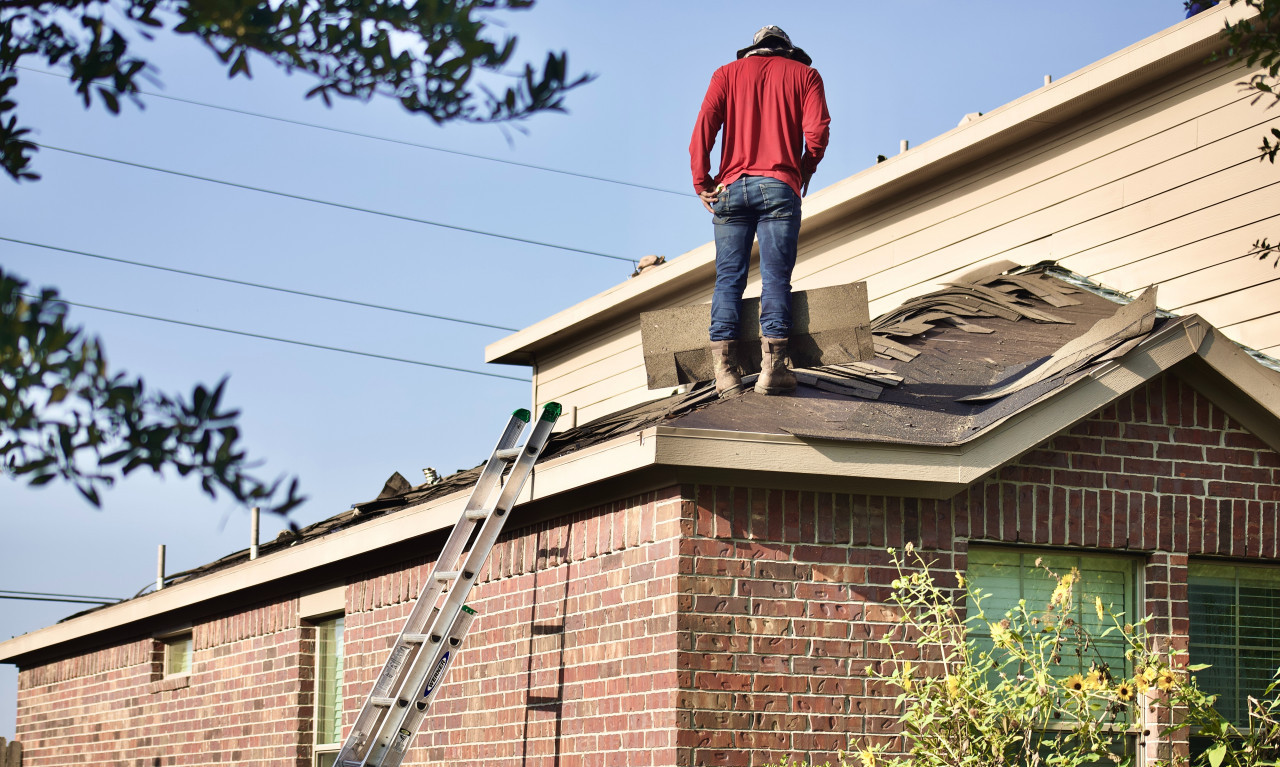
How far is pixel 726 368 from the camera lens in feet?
26.5

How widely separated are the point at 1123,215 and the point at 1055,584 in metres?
3.98

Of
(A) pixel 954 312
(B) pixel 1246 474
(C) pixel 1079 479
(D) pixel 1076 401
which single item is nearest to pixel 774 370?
(D) pixel 1076 401

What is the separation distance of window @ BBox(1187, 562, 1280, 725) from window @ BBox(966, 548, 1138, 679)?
478 mm

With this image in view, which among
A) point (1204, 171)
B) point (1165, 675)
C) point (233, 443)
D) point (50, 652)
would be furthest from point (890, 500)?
point (50, 652)

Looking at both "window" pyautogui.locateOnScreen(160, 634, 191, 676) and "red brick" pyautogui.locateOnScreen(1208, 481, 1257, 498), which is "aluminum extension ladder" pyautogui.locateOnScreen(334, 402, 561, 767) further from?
"window" pyautogui.locateOnScreen(160, 634, 191, 676)

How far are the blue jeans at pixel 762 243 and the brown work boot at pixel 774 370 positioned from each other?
54 millimetres

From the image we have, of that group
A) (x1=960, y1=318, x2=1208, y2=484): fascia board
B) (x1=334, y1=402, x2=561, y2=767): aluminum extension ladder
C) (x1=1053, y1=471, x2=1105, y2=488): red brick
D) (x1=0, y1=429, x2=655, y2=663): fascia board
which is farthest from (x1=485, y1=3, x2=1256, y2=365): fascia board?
(x1=334, y1=402, x2=561, y2=767): aluminum extension ladder

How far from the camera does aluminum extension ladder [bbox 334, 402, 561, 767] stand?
830cm

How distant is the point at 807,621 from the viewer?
24.2 ft

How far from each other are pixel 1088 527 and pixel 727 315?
2.31 meters

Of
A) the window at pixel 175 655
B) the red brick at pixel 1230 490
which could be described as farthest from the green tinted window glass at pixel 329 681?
the red brick at pixel 1230 490

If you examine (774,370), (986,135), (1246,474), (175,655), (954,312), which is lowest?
(175,655)

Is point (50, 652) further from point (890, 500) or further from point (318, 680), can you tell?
point (890, 500)

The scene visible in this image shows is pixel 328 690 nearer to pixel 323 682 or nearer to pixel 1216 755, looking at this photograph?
pixel 323 682
